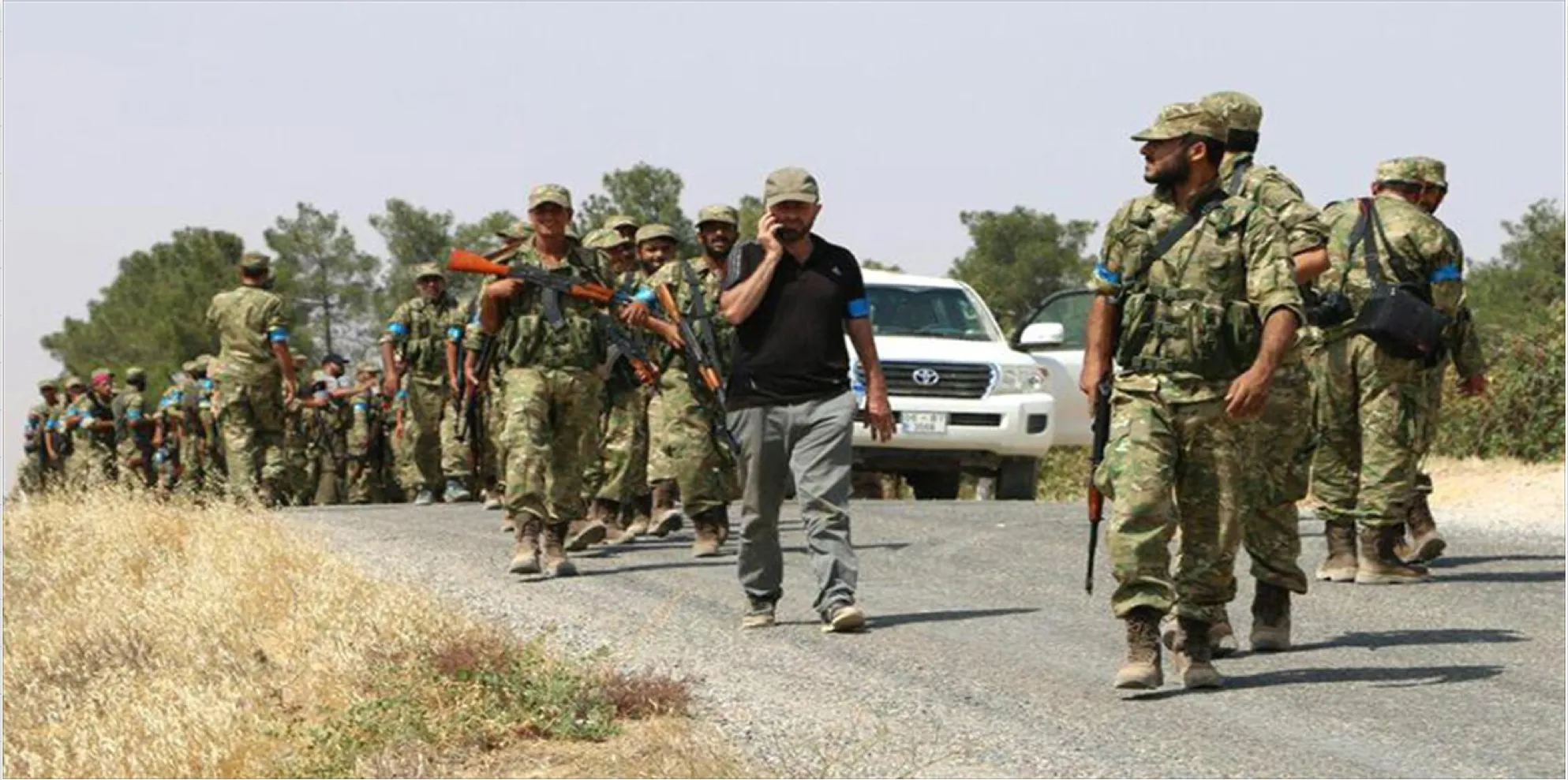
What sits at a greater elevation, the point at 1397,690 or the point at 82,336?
the point at 82,336

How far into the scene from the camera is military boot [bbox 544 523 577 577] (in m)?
13.9

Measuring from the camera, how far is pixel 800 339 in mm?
10992

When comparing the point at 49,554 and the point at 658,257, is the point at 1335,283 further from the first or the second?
the point at 49,554

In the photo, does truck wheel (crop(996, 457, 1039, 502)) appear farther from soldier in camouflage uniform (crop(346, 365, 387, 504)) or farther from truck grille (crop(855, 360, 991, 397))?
soldier in camouflage uniform (crop(346, 365, 387, 504))

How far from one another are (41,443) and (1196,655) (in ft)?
98.4

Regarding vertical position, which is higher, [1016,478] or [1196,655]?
[1016,478]

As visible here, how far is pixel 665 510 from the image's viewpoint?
55.3 ft

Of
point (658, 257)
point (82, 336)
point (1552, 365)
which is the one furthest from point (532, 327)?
point (82, 336)

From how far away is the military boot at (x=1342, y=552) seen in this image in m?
13.4

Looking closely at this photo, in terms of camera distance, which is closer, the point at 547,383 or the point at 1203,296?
the point at 1203,296

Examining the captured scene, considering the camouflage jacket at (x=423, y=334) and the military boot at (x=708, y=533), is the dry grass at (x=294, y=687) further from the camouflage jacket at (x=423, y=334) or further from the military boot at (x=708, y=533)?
the camouflage jacket at (x=423, y=334)

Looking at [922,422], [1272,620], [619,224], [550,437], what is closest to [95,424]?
[922,422]

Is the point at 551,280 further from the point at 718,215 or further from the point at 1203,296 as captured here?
the point at 1203,296

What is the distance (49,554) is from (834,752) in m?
12.0
